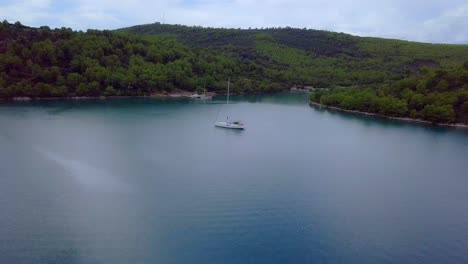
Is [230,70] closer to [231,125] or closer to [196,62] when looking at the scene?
[196,62]

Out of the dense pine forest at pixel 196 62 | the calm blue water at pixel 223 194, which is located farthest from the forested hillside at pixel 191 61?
the calm blue water at pixel 223 194

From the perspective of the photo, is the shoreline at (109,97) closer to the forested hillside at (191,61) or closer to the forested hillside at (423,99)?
the forested hillside at (191,61)

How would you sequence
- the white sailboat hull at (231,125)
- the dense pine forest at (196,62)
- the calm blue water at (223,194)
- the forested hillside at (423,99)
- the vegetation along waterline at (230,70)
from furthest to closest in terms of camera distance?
the dense pine forest at (196,62)
the vegetation along waterline at (230,70)
the forested hillside at (423,99)
the white sailboat hull at (231,125)
the calm blue water at (223,194)

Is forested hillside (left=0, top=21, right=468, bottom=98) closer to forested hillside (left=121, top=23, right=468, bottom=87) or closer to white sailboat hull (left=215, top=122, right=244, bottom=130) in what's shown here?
forested hillside (left=121, top=23, right=468, bottom=87)

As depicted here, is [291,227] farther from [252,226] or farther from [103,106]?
[103,106]

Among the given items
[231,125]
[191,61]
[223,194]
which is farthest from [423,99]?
[191,61]
